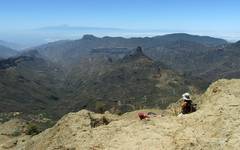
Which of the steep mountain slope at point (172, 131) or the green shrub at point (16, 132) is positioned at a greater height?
the steep mountain slope at point (172, 131)

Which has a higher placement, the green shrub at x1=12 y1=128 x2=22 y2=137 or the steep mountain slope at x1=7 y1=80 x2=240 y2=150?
the steep mountain slope at x1=7 y1=80 x2=240 y2=150

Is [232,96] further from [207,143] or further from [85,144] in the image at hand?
[85,144]

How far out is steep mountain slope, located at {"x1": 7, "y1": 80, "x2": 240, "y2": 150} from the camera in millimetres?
35156

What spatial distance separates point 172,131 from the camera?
126 feet

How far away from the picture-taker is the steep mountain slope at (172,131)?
35.2 m

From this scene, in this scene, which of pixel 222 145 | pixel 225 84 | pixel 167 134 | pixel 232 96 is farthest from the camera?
pixel 225 84

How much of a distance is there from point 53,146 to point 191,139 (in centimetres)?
1437

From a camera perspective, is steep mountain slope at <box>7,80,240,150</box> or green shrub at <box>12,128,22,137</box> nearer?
steep mountain slope at <box>7,80,240,150</box>

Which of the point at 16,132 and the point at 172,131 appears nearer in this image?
the point at 172,131

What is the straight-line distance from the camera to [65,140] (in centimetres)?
4244

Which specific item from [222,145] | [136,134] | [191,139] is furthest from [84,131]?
[222,145]

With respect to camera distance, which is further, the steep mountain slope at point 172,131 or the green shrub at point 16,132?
the green shrub at point 16,132

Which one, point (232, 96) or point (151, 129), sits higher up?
point (232, 96)

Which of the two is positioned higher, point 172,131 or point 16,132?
point 172,131
